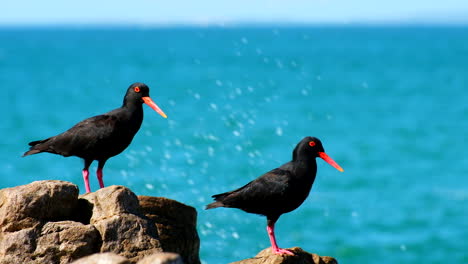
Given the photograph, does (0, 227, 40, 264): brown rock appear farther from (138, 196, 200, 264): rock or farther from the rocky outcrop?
(138, 196, 200, 264): rock

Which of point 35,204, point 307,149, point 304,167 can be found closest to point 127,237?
point 35,204

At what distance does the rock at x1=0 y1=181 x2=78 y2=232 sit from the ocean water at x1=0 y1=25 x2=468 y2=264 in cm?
2080

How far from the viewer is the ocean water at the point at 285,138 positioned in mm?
33625

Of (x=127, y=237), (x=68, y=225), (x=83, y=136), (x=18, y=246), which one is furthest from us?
(x=83, y=136)

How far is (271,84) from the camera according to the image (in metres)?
87.2

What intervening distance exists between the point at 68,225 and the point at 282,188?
2475 mm

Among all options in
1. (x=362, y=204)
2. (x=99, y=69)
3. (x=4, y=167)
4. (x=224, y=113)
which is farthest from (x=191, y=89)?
(x=362, y=204)

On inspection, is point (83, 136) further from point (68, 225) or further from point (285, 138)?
point (285, 138)

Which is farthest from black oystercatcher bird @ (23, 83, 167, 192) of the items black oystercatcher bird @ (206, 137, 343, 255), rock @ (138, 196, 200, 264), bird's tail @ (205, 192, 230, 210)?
black oystercatcher bird @ (206, 137, 343, 255)

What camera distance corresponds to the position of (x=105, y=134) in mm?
10273

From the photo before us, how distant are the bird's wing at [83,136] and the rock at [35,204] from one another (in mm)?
2132

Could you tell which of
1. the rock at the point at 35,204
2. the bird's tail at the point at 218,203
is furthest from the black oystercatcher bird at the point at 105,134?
the rock at the point at 35,204

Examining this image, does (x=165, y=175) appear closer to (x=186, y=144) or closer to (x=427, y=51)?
(x=186, y=144)

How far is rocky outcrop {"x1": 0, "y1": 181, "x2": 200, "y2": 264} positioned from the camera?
7828 mm
